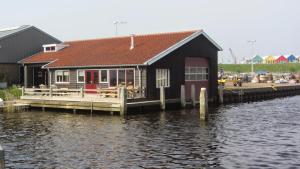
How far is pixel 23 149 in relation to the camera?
64.3ft

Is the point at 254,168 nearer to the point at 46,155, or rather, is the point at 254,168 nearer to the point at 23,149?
the point at 46,155

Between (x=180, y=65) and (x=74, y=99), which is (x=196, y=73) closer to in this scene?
(x=180, y=65)

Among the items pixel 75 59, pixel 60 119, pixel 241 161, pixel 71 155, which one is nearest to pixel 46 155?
pixel 71 155

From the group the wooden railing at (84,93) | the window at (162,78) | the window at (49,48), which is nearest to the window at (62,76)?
the wooden railing at (84,93)

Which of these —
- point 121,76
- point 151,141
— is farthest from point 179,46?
point 151,141

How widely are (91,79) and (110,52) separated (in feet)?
11.0

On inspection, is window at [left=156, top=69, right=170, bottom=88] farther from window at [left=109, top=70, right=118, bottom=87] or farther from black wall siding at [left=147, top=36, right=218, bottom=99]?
window at [left=109, top=70, right=118, bottom=87]

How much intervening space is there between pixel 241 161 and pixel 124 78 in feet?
69.1

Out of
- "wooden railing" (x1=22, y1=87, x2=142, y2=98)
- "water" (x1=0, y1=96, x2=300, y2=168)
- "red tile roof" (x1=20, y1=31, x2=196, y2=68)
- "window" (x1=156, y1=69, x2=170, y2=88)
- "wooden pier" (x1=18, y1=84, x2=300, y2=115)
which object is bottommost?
"water" (x1=0, y1=96, x2=300, y2=168)

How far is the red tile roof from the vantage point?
3712 centimetres

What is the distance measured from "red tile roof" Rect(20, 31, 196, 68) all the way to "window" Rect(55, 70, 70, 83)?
77cm

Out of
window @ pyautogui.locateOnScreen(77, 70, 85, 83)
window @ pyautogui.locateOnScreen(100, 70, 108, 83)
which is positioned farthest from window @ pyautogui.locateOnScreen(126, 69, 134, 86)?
window @ pyautogui.locateOnScreen(77, 70, 85, 83)

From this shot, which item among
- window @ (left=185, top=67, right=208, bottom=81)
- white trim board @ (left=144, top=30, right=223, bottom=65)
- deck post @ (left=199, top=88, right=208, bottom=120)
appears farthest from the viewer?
window @ (left=185, top=67, right=208, bottom=81)

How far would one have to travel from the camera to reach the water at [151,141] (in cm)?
1700
